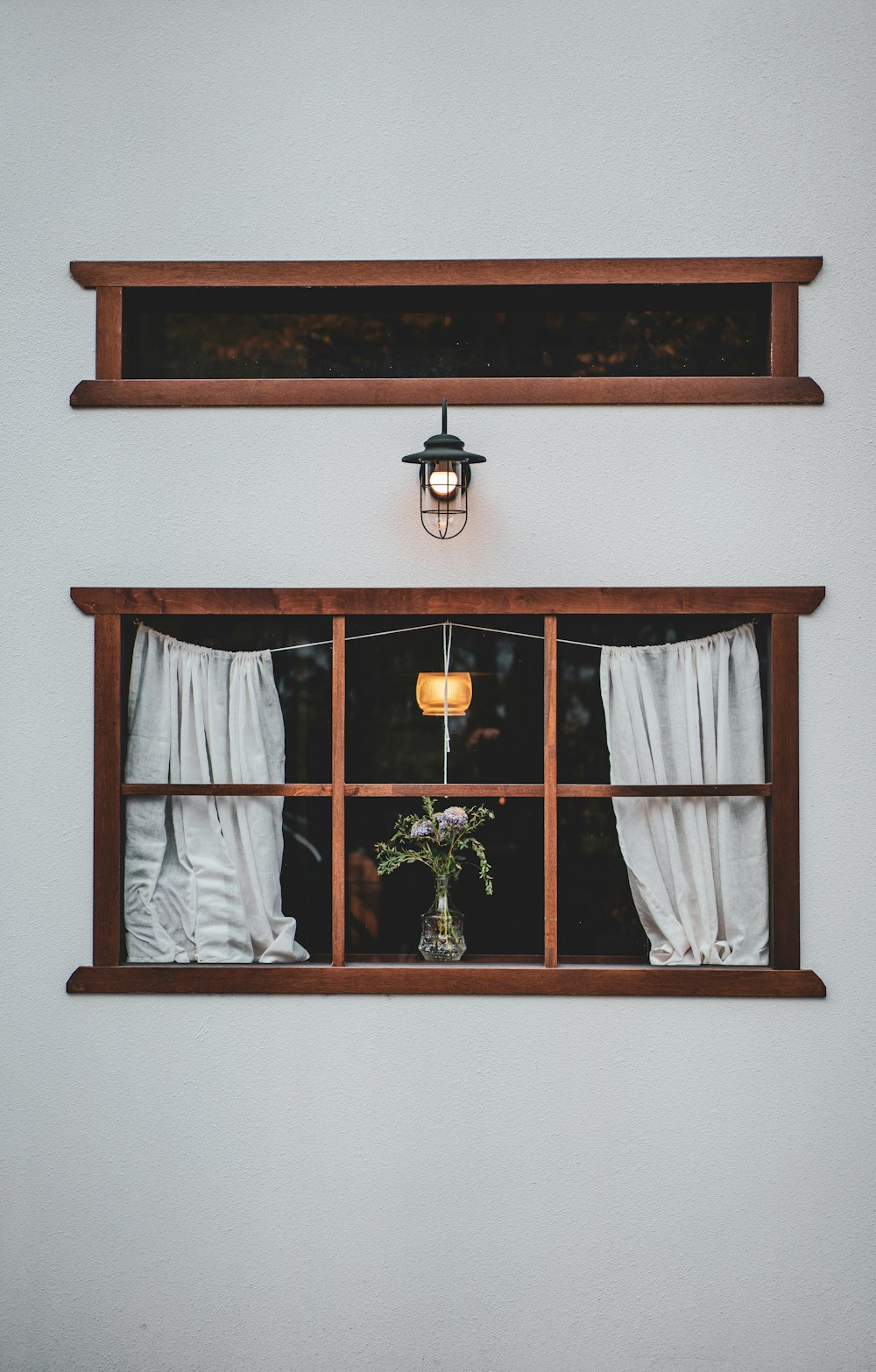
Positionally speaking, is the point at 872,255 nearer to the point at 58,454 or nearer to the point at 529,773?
the point at 529,773

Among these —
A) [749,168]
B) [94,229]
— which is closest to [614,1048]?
[749,168]

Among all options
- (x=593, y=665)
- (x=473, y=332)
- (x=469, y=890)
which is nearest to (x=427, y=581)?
(x=593, y=665)

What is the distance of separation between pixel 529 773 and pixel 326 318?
2015 millimetres

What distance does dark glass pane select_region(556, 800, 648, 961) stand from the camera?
385 centimetres

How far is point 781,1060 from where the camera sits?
3.66 meters

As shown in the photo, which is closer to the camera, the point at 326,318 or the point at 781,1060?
the point at 781,1060

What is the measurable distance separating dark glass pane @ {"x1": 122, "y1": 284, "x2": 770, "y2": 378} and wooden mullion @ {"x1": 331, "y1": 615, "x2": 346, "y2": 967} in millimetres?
1119

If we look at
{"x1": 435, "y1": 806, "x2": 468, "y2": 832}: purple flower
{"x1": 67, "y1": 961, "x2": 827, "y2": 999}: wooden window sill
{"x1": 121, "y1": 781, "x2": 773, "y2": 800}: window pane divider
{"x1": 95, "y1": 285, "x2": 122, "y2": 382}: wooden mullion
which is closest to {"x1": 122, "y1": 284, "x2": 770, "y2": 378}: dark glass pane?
{"x1": 95, "y1": 285, "x2": 122, "y2": 382}: wooden mullion

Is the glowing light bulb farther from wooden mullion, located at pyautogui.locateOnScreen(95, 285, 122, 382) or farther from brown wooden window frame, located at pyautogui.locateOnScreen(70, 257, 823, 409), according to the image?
wooden mullion, located at pyautogui.locateOnScreen(95, 285, 122, 382)

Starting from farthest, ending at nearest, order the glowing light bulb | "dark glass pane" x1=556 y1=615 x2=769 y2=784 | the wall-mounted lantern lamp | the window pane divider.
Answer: "dark glass pane" x1=556 y1=615 x2=769 y2=784
the window pane divider
the glowing light bulb
the wall-mounted lantern lamp

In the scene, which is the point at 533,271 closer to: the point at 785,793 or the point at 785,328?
the point at 785,328

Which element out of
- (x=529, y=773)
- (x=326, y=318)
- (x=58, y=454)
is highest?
(x=326, y=318)

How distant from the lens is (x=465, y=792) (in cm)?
375

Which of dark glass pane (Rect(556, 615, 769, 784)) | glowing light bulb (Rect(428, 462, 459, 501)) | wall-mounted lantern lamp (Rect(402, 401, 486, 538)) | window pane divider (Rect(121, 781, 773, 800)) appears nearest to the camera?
wall-mounted lantern lamp (Rect(402, 401, 486, 538))
